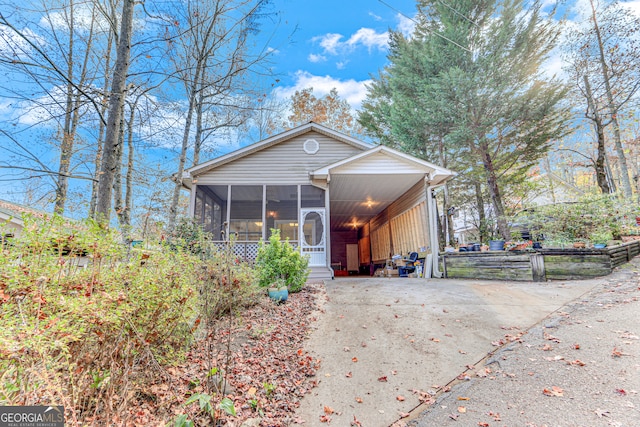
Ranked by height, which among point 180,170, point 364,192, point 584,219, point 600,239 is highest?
point 180,170

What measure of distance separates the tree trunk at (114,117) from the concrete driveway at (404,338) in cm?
→ 375

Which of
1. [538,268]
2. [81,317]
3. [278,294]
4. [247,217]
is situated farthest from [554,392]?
[247,217]

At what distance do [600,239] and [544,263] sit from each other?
1.76 m

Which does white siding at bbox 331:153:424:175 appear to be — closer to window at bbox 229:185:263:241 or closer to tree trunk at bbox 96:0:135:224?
window at bbox 229:185:263:241

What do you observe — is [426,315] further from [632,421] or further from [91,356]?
[91,356]

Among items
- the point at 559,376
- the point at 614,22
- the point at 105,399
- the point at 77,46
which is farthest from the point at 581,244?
the point at 77,46

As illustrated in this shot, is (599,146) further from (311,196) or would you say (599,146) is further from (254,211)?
(254,211)

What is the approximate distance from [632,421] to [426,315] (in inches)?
119

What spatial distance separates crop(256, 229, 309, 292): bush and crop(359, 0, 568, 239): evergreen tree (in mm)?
9005

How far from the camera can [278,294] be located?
6086mm

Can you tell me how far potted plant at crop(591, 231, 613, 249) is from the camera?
7.54 meters

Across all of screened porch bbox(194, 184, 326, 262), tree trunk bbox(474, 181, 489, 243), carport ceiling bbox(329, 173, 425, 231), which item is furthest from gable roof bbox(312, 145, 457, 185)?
tree trunk bbox(474, 181, 489, 243)

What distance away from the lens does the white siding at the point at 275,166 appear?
10422mm

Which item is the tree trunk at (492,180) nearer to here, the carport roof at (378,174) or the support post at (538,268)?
the carport roof at (378,174)
